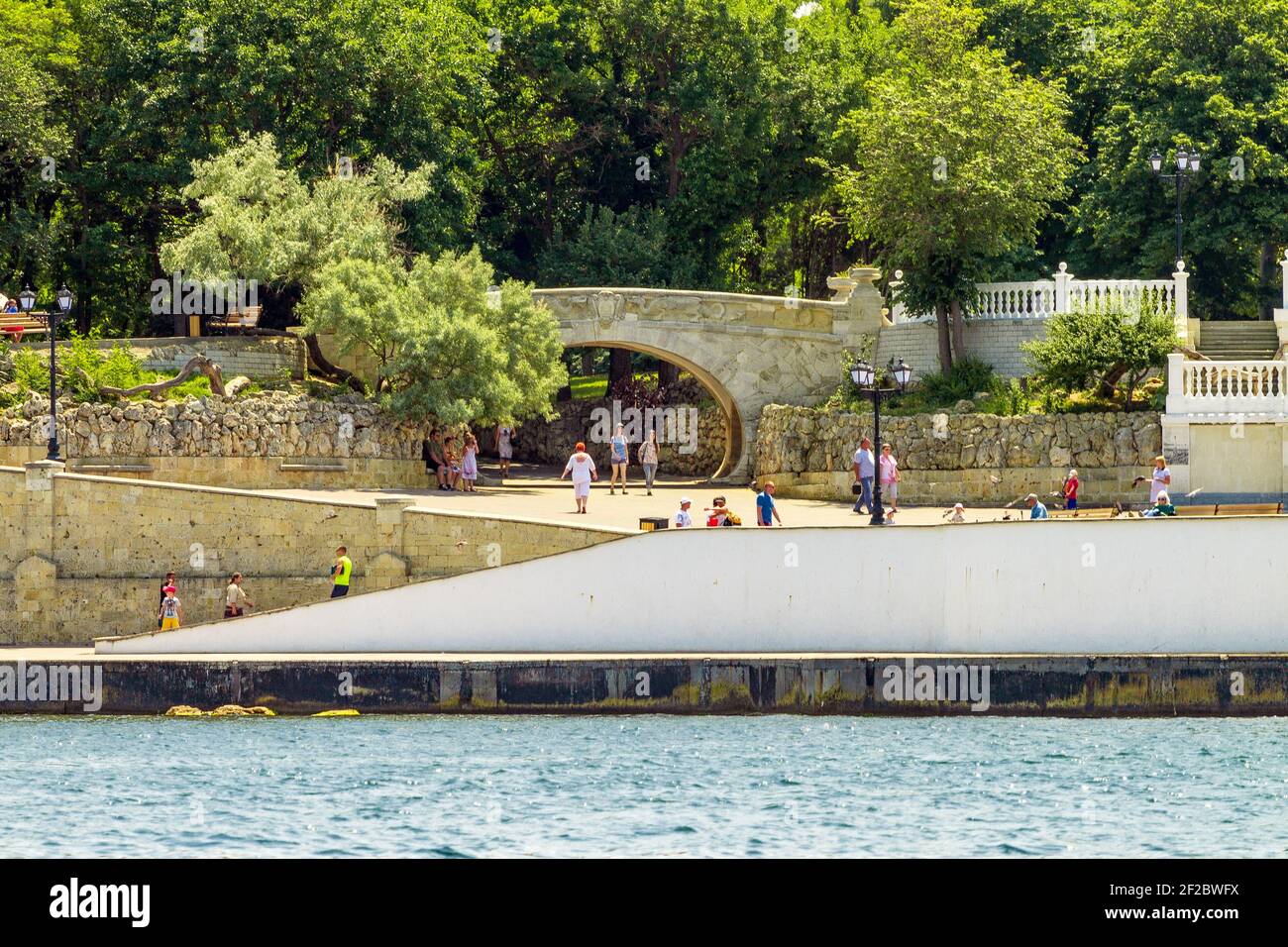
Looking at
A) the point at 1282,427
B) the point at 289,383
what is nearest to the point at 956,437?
the point at 1282,427

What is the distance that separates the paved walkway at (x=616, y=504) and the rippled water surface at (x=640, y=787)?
671cm

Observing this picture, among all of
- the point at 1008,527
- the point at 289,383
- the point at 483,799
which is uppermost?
the point at 289,383

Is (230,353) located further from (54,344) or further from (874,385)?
(874,385)

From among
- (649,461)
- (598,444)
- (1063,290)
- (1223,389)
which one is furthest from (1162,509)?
(598,444)

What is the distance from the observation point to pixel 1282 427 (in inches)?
1473

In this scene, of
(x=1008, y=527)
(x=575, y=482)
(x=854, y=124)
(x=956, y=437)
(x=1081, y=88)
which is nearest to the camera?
(x=1008, y=527)

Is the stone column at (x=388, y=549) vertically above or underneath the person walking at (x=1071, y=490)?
underneath

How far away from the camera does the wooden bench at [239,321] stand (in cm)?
4500

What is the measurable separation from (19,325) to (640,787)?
21104 mm

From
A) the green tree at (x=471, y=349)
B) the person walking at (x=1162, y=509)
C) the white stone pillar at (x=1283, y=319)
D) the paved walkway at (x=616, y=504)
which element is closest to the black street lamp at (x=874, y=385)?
the paved walkway at (x=616, y=504)

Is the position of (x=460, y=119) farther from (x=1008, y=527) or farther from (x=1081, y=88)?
(x=1008, y=527)

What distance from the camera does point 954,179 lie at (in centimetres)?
4188

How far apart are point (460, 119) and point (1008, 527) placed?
79.2ft

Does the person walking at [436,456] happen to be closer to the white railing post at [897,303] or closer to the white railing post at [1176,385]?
the white railing post at [897,303]
